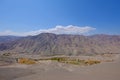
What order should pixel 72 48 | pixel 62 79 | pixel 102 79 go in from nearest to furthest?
pixel 102 79
pixel 62 79
pixel 72 48

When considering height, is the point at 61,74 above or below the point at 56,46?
below

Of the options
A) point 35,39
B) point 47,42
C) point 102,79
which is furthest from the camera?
point 35,39

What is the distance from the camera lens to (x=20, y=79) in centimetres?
1414

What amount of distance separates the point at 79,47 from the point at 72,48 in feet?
25.7

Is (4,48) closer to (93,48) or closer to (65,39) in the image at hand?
(65,39)

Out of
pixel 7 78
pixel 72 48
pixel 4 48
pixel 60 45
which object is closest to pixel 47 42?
pixel 60 45

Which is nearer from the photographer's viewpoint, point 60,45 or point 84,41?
point 60,45

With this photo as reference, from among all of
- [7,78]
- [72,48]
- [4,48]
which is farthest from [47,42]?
[7,78]

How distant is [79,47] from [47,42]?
1251 inches

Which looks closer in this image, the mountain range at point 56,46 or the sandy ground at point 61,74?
the sandy ground at point 61,74

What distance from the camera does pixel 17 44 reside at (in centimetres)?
18050

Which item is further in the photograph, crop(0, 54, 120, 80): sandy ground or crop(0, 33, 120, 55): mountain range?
crop(0, 33, 120, 55): mountain range

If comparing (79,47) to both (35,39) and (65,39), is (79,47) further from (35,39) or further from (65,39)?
(35,39)

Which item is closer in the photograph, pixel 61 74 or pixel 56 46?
pixel 61 74
